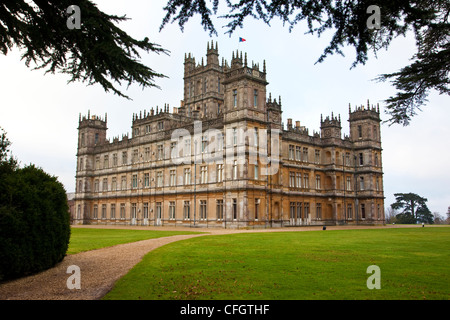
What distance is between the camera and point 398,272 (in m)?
10.0

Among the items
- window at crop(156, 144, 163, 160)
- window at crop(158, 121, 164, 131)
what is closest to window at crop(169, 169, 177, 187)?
window at crop(156, 144, 163, 160)

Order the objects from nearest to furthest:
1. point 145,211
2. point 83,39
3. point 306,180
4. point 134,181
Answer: point 83,39 → point 306,180 → point 145,211 → point 134,181

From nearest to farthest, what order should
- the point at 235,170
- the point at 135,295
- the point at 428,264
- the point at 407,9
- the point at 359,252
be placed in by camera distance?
the point at 407,9 → the point at 135,295 → the point at 428,264 → the point at 359,252 → the point at 235,170

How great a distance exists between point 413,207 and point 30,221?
76.1 m

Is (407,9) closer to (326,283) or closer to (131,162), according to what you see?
(326,283)

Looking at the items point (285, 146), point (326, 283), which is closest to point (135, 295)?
point (326, 283)

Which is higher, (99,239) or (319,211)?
(319,211)

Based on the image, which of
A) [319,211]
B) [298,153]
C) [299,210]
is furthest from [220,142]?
[319,211]

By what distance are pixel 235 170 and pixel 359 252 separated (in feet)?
75.8

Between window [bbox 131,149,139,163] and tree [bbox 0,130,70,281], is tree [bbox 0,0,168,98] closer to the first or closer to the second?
tree [bbox 0,130,70,281]

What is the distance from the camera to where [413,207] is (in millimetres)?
73188

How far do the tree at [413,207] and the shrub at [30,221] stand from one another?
69.7 m

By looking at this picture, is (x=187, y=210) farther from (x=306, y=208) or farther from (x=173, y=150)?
(x=306, y=208)

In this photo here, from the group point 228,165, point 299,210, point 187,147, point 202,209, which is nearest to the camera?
point 228,165
